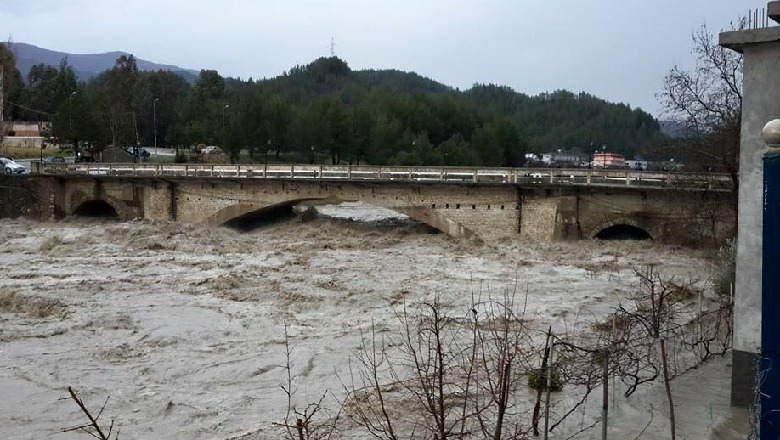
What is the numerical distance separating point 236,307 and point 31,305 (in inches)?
227

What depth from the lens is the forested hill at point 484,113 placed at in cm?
8400

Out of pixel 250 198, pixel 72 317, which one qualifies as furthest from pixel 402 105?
pixel 72 317

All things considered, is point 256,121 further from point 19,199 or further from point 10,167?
point 19,199

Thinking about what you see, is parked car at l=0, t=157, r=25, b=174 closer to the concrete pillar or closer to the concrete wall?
the concrete wall

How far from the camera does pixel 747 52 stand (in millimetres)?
10508

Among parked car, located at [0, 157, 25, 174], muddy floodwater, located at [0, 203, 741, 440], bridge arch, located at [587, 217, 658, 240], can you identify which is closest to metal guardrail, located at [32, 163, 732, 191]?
bridge arch, located at [587, 217, 658, 240]

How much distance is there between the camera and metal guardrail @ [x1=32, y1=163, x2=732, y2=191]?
111 feet

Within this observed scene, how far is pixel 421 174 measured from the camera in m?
39.4

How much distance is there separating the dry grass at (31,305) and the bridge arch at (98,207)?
74.1 feet

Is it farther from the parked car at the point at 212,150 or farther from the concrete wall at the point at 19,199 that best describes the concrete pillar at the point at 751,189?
the parked car at the point at 212,150

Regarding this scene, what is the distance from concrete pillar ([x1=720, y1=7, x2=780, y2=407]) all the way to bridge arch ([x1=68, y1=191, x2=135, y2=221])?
40282 millimetres

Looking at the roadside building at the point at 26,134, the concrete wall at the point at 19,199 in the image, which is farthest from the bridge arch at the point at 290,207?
the roadside building at the point at 26,134

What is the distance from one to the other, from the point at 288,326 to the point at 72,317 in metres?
6.06

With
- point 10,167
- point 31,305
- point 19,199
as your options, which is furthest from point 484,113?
point 31,305
